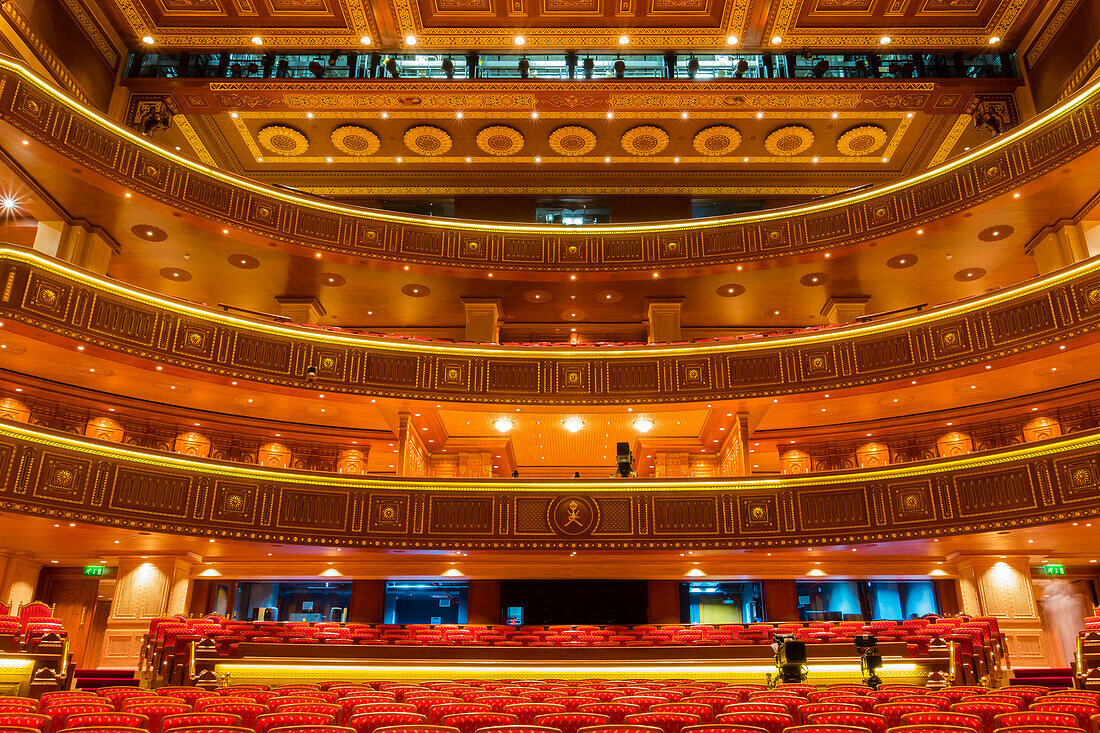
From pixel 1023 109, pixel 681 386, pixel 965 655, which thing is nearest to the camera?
pixel 965 655

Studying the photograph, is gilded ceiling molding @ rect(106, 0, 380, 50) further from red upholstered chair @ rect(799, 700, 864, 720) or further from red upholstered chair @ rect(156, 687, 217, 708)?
red upholstered chair @ rect(799, 700, 864, 720)

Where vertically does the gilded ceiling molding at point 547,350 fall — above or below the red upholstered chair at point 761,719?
above

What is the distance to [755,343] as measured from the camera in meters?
15.7

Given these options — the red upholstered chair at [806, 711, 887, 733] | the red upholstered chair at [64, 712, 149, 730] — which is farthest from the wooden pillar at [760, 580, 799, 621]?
the red upholstered chair at [64, 712, 149, 730]

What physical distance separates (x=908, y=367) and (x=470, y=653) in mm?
9690

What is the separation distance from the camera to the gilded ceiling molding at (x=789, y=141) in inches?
736

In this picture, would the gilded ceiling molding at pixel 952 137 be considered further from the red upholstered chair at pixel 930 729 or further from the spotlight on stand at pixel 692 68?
the red upholstered chair at pixel 930 729

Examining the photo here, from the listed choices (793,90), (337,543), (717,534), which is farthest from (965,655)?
(793,90)

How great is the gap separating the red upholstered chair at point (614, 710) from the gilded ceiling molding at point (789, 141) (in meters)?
16.4

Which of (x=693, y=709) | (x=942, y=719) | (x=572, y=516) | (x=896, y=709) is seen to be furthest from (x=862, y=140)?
(x=693, y=709)

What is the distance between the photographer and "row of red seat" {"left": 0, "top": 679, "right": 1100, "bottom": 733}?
4074mm

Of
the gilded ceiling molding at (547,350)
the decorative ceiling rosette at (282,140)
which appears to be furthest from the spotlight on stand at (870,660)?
the decorative ceiling rosette at (282,140)

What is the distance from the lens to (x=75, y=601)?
15875 mm

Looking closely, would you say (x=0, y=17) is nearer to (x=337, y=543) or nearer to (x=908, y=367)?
(x=337, y=543)
